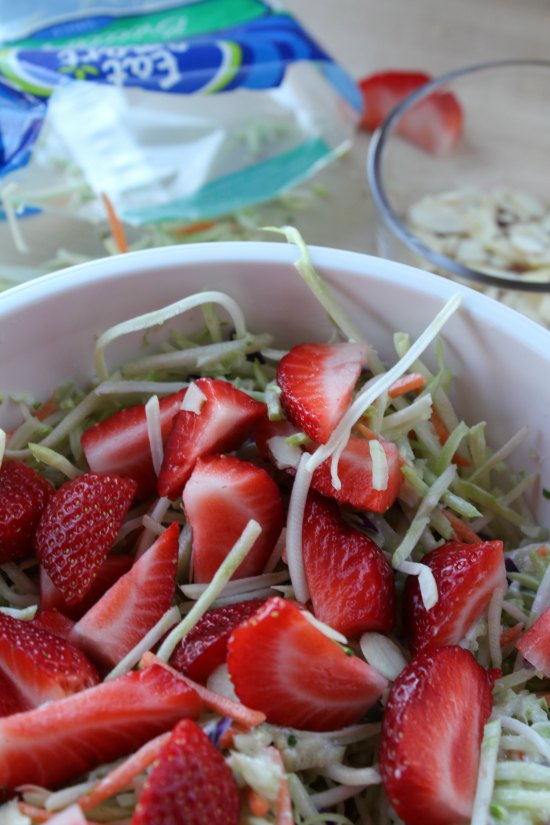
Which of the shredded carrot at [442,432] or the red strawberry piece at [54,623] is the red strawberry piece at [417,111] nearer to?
the shredded carrot at [442,432]

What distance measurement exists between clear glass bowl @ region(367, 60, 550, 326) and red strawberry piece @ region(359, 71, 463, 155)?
13mm

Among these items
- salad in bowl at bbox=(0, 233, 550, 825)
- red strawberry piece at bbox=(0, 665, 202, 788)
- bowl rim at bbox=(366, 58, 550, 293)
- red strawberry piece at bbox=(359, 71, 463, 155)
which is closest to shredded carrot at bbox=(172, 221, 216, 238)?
bowl rim at bbox=(366, 58, 550, 293)

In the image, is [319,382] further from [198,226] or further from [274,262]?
[198,226]

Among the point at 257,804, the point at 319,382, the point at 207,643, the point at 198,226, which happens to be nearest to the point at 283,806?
the point at 257,804

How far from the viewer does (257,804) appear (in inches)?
22.3

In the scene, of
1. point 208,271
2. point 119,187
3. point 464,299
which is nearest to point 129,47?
point 119,187

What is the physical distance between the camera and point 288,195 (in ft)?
4.51

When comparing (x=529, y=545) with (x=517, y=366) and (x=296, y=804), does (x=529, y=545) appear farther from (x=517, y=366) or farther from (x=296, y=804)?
(x=296, y=804)

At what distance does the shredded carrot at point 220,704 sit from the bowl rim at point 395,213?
2.22 feet

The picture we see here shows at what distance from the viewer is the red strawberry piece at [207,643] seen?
2.06ft

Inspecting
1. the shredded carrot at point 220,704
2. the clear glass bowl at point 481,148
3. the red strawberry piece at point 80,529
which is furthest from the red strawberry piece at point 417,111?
the shredded carrot at point 220,704

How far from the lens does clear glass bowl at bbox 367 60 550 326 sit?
137 centimetres

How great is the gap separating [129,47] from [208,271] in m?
0.65

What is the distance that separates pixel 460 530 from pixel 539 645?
0.39ft
